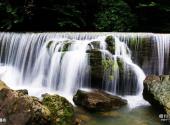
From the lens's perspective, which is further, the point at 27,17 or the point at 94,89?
the point at 27,17

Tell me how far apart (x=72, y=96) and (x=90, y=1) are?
6653 mm

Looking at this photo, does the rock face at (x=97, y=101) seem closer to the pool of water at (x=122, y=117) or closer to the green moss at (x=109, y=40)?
the pool of water at (x=122, y=117)

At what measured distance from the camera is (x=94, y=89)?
1038 centimetres

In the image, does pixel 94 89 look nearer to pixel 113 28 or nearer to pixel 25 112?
pixel 25 112

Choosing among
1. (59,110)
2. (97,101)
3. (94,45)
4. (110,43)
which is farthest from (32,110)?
(110,43)

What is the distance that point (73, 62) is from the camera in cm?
1102

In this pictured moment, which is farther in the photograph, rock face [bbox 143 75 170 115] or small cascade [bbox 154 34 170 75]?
small cascade [bbox 154 34 170 75]

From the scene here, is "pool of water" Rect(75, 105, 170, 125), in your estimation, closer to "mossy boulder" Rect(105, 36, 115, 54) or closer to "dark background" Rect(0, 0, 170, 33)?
"mossy boulder" Rect(105, 36, 115, 54)

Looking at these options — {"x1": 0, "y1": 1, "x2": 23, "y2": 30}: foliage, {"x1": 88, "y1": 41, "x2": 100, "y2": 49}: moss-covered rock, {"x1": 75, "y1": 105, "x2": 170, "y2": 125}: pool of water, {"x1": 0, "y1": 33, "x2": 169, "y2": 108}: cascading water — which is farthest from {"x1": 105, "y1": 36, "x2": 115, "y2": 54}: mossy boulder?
{"x1": 0, "y1": 1, "x2": 23, "y2": 30}: foliage

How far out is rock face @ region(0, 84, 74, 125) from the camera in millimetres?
6895

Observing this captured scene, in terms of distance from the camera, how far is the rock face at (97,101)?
9148 mm

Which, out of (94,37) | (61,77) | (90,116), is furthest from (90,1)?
(90,116)

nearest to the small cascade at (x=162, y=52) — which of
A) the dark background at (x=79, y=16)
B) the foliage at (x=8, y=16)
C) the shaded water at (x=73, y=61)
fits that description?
the shaded water at (x=73, y=61)

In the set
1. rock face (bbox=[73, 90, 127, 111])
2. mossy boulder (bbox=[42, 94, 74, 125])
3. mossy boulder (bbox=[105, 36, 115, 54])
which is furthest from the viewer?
mossy boulder (bbox=[105, 36, 115, 54])
